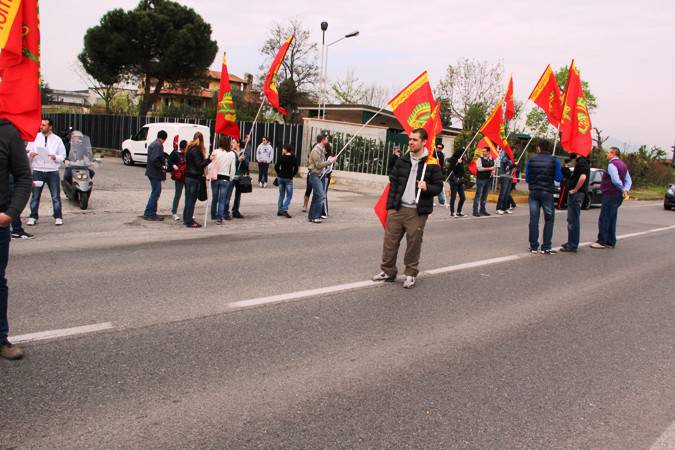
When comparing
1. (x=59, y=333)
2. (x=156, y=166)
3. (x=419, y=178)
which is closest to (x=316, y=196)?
(x=156, y=166)

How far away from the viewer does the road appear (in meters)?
3.53

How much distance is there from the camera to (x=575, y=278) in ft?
28.3

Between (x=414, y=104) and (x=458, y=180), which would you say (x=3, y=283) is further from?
(x=458, y=180)

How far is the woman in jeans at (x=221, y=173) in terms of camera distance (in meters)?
11.9

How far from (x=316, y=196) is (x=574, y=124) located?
562 cm

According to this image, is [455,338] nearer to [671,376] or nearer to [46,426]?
[671,376]

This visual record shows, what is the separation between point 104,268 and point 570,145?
29.9 feet

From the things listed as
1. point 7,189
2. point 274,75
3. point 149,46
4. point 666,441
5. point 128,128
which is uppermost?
point 149,46

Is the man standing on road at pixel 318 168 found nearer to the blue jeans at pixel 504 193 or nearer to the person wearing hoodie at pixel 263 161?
the blue jeans at pixel 504 193

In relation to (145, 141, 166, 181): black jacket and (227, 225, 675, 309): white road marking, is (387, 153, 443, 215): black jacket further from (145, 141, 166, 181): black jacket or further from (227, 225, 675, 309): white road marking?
(145, 141, 166, 181): black jacket

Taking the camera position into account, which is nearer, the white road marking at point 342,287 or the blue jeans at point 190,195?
the white road marking at point 342,287

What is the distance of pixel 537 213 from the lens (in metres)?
10.5

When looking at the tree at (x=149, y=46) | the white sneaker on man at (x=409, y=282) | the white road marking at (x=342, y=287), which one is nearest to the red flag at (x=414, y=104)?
the white road marking at (x=342, y=287)

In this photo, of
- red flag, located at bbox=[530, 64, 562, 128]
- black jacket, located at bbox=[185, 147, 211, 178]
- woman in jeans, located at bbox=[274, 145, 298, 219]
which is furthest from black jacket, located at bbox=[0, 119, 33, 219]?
red flag, located at bbox=[530, 64, 562, 128]
